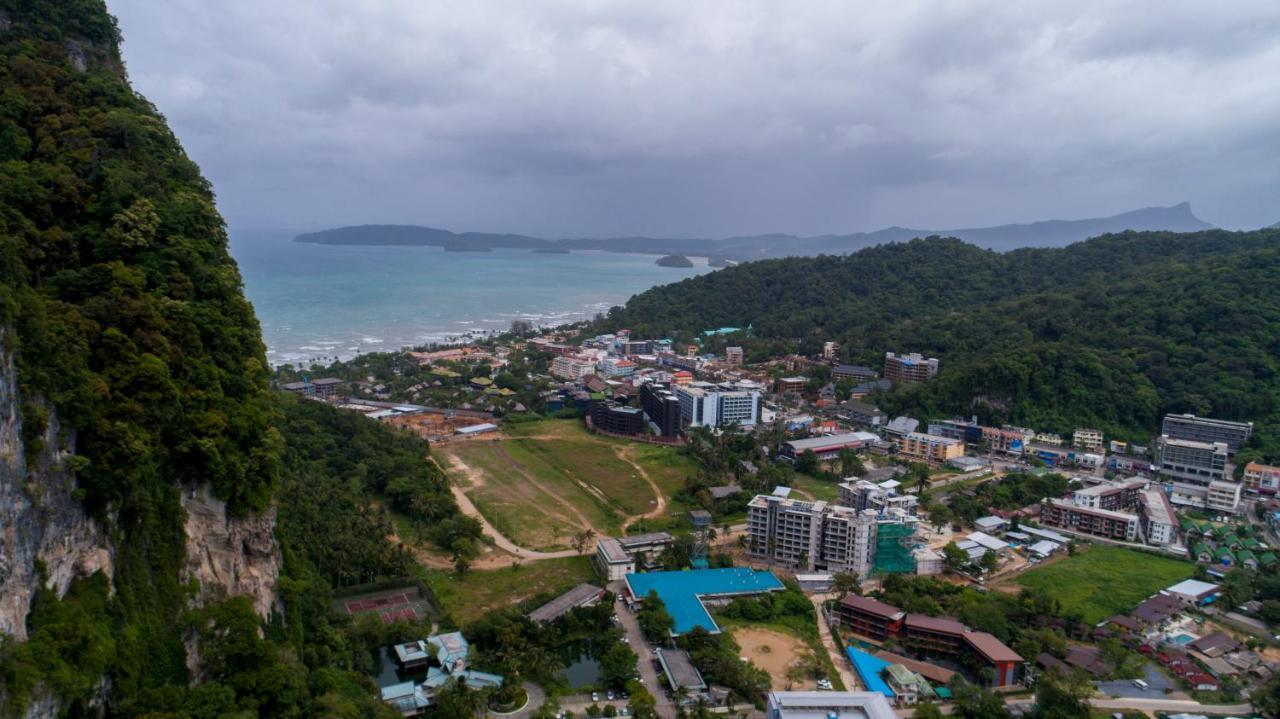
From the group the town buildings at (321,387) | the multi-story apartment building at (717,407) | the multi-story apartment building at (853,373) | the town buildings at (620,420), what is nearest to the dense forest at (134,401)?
the town buildings at (620,420)

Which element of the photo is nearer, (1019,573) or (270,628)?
(270,628)

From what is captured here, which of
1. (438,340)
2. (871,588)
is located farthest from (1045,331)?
A: (438,340)

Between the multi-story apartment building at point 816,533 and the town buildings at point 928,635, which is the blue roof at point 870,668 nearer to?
the town buildings at point 928,635

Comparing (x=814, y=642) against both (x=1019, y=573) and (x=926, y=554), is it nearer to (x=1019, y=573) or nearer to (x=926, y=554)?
(x=926, y=554)

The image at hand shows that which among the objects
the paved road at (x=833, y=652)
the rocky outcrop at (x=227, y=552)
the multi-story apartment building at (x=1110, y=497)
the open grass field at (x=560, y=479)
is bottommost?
the paved road at (x=833, y=652)

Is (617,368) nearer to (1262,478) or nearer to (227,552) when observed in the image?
(1262,478)
